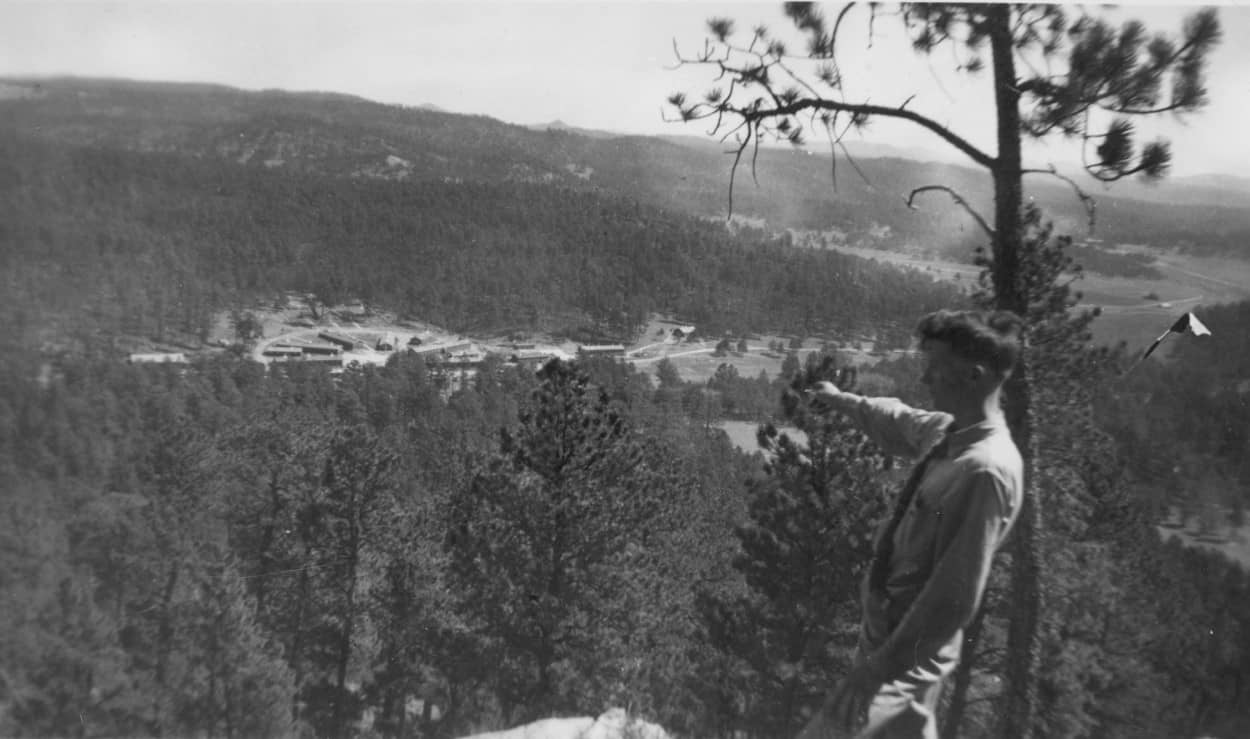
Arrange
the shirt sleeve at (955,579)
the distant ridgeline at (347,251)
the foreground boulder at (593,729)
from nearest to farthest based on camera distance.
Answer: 1. the shirt sleeve at (955,579)
2. the foreground boulder at (593,729)
3. the distant ridgeline at (347,251)

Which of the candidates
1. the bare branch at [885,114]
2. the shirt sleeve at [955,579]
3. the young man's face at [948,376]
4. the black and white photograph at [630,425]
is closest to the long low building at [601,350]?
the black and white photograph at [630,425]

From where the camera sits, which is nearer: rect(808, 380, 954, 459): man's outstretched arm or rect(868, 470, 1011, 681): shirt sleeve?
rect(868, 470, 1011, 681): shirt sleeve

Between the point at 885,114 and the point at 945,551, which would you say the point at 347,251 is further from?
the point at 945,551

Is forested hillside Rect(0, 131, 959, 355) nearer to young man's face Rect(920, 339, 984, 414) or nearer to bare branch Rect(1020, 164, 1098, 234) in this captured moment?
bare branch Rect(1020, 164, 1098, 234)

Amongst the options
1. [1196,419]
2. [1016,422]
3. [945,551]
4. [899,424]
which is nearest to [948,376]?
[899,424]

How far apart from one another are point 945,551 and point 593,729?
271cm

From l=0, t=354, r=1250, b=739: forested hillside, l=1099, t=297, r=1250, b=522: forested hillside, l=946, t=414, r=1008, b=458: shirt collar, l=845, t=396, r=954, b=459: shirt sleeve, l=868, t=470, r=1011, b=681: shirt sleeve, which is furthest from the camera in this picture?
l=1099, t=297, r=1250, b=522: forested hillside

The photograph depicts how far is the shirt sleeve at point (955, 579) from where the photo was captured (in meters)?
1.83

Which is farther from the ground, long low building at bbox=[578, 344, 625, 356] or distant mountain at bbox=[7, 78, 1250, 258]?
distant mountain at bbox=[7, 78, 1250, 258]

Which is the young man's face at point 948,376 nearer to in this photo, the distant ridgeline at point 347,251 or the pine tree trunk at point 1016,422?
the pine tree trunk at point 1016,422

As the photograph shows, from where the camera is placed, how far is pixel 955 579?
1856mm

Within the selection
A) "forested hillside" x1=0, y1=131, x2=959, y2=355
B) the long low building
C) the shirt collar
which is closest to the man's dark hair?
the shirt collar

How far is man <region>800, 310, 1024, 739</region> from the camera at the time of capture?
184 cm

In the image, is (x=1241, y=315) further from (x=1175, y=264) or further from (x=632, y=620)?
(x=632, y=620)
